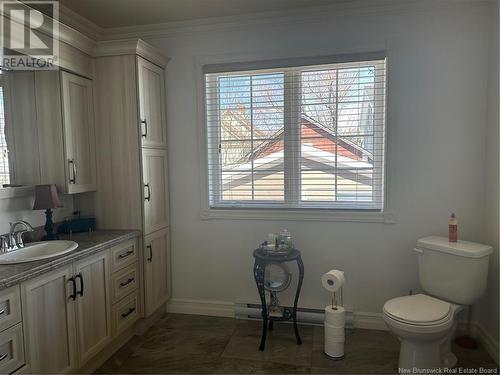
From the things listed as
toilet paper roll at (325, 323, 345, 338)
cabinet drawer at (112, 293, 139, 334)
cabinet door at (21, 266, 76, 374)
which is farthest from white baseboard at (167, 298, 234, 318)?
cabinet door at (21, 266, 76, 374)

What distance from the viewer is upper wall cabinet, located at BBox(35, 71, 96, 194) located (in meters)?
2.31

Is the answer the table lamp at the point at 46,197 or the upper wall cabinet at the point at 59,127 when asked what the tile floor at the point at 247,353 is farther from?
the upper wall cabinet at the point at 59,127

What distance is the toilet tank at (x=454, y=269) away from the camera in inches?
86.0

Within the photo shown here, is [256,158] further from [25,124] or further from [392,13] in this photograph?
[25,124]

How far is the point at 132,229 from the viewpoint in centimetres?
262

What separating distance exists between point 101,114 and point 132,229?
3.01ft

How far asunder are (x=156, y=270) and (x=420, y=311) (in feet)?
6.46

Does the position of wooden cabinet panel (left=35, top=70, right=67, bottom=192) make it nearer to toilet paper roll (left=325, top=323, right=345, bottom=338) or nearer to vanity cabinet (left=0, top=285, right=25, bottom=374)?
vanity cabinet (left=0, top=285, right=25, bottom=374)

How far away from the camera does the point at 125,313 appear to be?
247cm

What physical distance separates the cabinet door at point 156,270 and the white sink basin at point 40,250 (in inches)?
24.7

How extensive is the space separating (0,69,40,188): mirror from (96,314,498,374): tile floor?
1.40 m

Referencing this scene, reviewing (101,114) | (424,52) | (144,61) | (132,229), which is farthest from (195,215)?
(424,52)

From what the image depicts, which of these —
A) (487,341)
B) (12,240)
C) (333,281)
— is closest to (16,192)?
(12,240)

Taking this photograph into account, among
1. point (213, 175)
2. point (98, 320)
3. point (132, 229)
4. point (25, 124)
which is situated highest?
point (25, 124)
